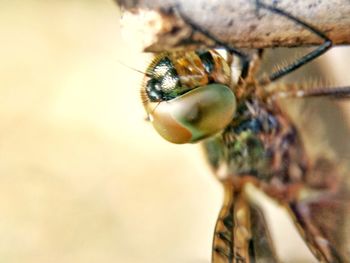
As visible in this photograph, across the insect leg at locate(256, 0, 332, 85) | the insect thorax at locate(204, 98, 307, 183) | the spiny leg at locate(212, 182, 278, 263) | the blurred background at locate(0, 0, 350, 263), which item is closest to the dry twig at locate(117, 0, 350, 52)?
the insect leg at locate(256, 0, 332, 85)

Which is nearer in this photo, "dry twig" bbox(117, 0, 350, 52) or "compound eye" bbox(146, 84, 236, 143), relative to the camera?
"dry twig" bbox(117, 0, 350, 52)

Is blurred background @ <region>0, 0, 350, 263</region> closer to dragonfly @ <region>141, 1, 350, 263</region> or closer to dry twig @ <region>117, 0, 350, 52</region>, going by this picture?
dragonfly @ <region>141, 1, 350, 263</region>

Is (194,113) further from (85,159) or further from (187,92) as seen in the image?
(85,159)

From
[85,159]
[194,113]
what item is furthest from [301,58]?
[85,159]

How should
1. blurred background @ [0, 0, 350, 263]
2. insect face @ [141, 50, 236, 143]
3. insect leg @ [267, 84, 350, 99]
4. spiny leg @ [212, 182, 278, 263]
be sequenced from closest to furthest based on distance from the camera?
insect face @ [141, 50, 236, 143]
insect leg @ [267, 84, 350, 99]
spiny leg @ [212, 182, 278, 263]
blurred background @ [0, 0, 350, 263]

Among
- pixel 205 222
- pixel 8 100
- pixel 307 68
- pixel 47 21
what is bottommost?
pixel 307 68

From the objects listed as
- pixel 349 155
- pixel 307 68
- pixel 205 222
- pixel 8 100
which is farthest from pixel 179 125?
pixel 8 100

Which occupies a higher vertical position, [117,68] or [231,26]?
[117,68]

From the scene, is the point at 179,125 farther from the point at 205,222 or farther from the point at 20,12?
the point at 20,12
